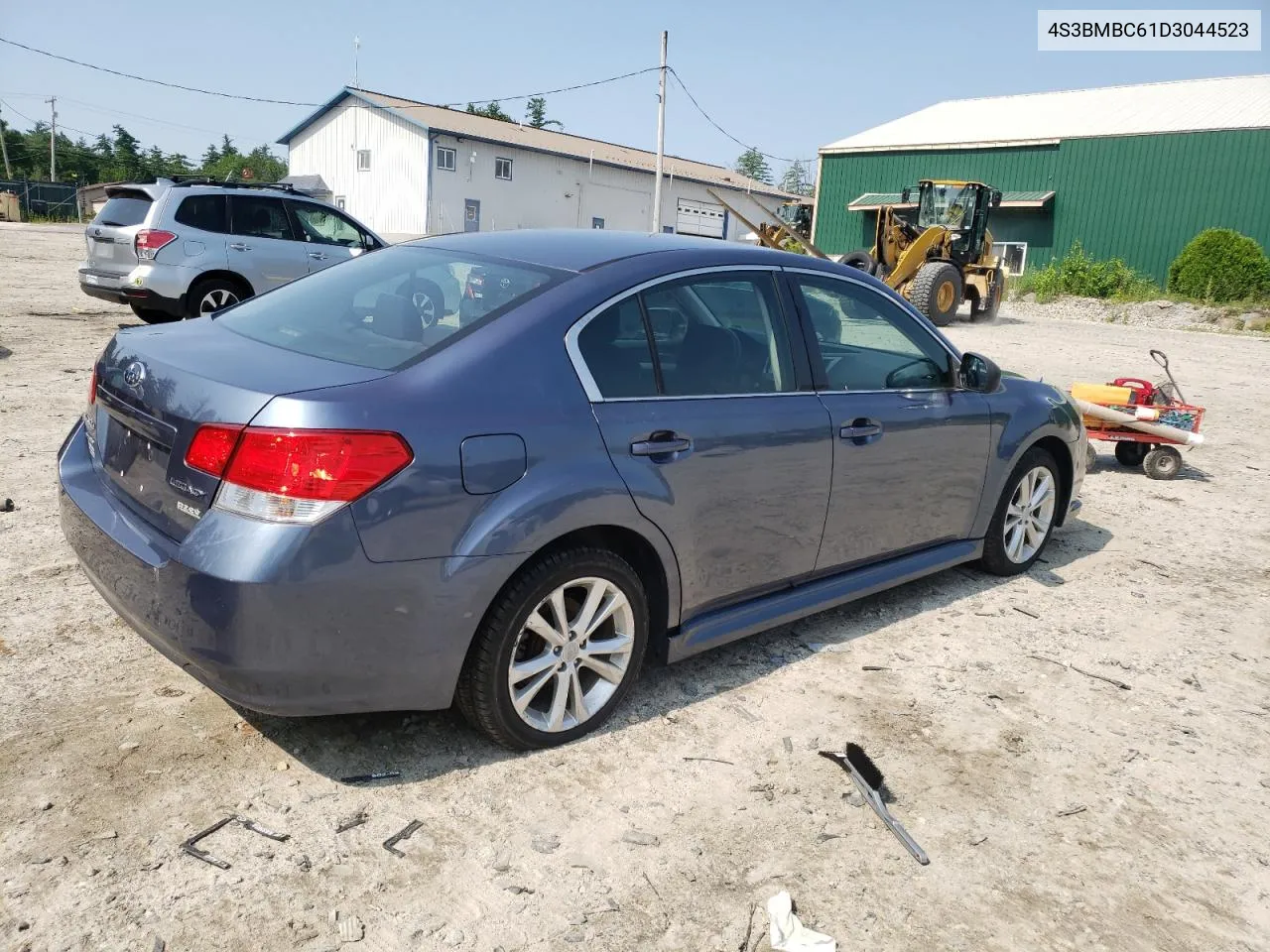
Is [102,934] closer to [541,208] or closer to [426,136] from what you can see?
[426,136]

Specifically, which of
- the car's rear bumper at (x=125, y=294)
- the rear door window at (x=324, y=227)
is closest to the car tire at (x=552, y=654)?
the car's rear bumper at (x=125, y=294)

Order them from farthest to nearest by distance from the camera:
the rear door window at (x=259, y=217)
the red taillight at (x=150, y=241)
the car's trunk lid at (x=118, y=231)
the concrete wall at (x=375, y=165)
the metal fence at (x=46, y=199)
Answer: the metal fence at (x=46, y=199) → the concrete wall at (x=375, y=165) → the rear door window at (x=259, y=217) → the car's trunk lid at (x=118, y=231) → the red taillight at (x=150, y=241)

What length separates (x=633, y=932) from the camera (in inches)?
96.2

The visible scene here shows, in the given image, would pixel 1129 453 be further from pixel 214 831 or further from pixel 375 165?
pixel 375 165

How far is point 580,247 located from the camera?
3631mm

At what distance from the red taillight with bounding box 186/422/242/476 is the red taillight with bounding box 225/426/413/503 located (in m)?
0.03

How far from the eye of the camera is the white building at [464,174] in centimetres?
3991

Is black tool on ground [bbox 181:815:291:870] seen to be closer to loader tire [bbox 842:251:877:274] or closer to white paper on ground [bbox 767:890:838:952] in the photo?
white paper on ground [bbox 767:890:838:952]

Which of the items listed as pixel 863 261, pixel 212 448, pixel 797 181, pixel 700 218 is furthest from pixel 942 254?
pixel 797 181

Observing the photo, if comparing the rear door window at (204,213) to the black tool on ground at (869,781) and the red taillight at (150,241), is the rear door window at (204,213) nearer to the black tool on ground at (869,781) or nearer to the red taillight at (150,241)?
the red taillight at (150,241)

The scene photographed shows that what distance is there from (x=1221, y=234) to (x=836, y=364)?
26954 mm

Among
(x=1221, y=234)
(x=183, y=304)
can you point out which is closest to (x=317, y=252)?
(x=183, y=304)

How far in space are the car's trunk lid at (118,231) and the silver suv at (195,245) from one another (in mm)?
11

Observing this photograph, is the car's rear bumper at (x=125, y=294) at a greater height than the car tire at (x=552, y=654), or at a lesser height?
greater
